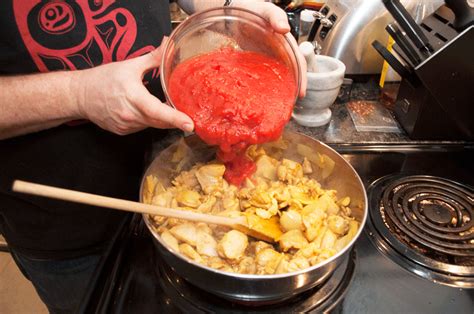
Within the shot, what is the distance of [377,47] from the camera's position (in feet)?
4.47

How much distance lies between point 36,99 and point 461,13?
1214 mm

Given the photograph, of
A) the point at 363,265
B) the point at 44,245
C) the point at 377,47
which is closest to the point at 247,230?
the point at 363,265

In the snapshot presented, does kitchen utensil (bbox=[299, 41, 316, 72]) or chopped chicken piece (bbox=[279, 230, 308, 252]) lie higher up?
kitchen utensil (bbox=[299, 41, 316, 72])

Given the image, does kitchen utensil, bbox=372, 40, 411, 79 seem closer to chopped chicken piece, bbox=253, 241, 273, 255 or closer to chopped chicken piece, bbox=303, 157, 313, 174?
chopped chicken piece, bbox=303, 157, 313, 174

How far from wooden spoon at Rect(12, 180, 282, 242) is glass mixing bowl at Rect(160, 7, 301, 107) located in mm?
313

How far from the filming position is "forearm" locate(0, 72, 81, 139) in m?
0.84

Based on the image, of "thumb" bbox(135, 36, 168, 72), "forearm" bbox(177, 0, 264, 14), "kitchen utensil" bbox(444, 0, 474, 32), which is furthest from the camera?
"forearm" bbox(177, 0, 264, 14)

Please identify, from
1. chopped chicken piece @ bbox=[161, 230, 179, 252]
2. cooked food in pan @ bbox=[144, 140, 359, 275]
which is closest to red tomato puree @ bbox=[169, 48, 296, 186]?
cooked food in pan @ bbox=[144, 140, 359, 275]

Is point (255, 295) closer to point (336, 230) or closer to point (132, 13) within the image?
point (336, 230)

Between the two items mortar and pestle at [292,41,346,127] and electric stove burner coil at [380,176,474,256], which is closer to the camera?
electric stove burner coil at [380,176,474,256]

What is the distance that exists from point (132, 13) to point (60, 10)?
0.17 m

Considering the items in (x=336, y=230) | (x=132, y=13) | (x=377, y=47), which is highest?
(x=132, y=13)

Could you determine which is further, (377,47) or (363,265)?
(377,47)

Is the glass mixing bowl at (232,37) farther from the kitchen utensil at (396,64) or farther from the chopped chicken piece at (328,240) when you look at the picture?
the kitchen utensil at (396,64)
